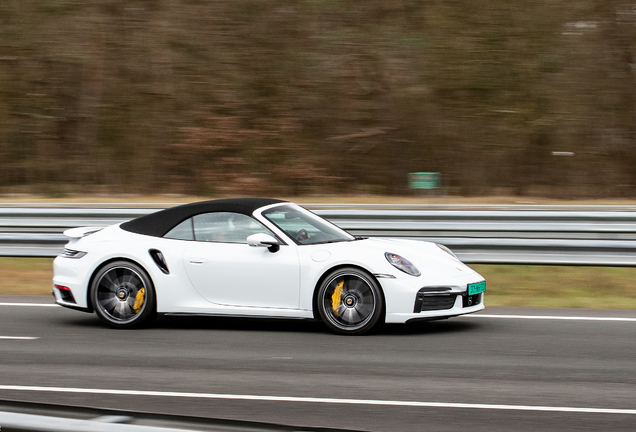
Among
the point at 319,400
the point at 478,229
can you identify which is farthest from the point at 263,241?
the point at 478,229

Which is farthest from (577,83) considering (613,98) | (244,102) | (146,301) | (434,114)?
(146,301)

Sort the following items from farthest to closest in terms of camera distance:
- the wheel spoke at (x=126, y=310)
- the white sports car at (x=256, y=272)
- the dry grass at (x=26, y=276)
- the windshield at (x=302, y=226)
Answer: the dry grass at (x=26, y=276), the wheel spoke at (x=126, y=310), the windshield at (x=302, y=226), the white sports car at (x=256, y=272)

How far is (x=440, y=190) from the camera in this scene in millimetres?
17641

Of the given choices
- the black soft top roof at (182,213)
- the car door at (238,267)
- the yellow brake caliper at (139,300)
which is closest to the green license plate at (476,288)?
the car door at (238,267)

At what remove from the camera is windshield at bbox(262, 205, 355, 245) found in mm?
7457

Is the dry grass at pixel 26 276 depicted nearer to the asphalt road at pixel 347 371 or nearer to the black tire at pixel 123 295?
the asphalt road at pixel 347 371

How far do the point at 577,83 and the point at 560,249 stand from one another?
8.44 m

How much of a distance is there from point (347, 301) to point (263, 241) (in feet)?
3.02

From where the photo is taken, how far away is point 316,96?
1822cm

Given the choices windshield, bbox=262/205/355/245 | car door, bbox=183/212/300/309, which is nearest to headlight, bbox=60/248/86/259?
car door, bbox=183/212/300/309

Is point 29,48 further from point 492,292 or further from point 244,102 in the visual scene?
point 492,292

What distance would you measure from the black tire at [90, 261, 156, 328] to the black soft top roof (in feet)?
1.31

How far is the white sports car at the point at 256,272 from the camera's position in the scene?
7.02 meters

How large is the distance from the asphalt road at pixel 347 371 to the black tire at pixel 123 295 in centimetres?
15
